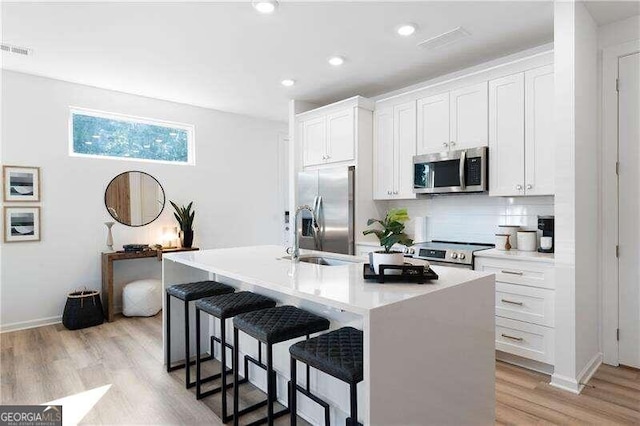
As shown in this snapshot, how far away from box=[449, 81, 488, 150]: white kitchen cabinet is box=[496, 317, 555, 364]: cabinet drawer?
1537mm

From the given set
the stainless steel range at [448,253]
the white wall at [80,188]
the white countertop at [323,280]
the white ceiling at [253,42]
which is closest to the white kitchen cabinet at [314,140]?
the white ceiling at [253,42]

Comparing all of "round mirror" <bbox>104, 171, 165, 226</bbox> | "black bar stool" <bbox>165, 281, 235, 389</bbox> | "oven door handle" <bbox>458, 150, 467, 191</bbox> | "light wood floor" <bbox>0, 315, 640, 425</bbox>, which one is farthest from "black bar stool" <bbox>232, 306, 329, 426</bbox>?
"round mirror" <bbox>104, 171, 165, 226</bbox>

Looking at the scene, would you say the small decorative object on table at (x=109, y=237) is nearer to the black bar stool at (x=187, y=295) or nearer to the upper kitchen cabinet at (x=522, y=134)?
the black bar stool at (x=187, y=295)

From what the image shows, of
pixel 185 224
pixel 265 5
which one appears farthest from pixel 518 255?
pixel 185 224

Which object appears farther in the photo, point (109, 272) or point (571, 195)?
point (109, 272)

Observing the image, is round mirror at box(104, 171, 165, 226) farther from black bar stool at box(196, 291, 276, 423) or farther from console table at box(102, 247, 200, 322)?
black bar stool at box(196, 291, 276, 423)

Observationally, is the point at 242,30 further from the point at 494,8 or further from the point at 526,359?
the point at 526,359

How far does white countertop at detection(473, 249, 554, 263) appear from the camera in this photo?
2701mm

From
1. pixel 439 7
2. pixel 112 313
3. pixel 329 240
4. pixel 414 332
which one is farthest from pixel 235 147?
pixel 414 332

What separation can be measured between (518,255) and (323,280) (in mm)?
1840

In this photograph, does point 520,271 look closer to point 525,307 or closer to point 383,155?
point 525,307

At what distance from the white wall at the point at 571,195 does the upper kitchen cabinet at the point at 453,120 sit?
778mm

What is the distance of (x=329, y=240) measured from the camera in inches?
168

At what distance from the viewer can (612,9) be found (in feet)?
8.59
